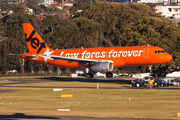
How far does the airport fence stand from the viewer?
11812 cm

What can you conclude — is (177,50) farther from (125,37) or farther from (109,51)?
(109,51)

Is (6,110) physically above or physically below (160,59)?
below

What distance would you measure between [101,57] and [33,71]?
58151 millimetres

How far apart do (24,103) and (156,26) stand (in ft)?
174

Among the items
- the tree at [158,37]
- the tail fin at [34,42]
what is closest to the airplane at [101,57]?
the tail fin at [34,42]

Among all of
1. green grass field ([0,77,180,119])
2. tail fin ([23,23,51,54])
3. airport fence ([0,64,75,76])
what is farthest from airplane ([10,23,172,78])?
airport fence ([0,64,75,76])

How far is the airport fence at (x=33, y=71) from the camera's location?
118 metres

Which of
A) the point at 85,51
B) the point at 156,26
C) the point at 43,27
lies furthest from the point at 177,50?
the point at 43,27

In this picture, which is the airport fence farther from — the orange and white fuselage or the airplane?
the orange and white fuselage

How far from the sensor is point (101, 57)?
66688mm

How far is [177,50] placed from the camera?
79.6 m

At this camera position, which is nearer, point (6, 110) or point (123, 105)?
point (6, 110)

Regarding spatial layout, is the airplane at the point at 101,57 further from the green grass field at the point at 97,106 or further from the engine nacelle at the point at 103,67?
the green grass field at the point at 97,106

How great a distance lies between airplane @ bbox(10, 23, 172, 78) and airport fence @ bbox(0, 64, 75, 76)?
44822 mm
